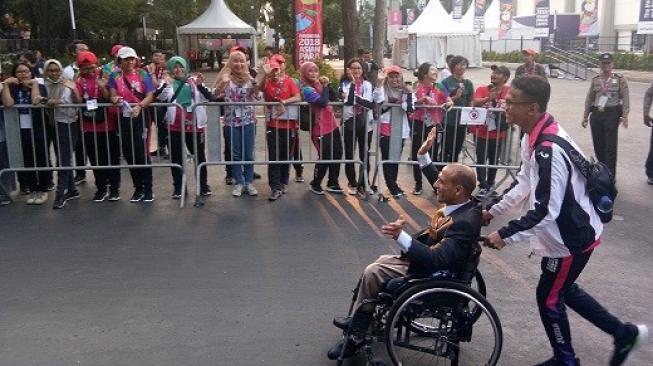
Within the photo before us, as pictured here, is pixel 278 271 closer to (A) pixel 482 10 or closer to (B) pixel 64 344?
(B) pixel 64 344

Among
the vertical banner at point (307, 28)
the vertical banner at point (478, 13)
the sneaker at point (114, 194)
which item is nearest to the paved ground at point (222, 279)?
the sneaker at point (114, 194)

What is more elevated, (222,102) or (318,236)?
(222,102)

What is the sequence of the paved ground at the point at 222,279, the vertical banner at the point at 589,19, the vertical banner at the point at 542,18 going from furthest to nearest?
the vertical banner at the point at 589,19 → the vertical banner at the point at 542,18 → the paved ground at the point at 222,279

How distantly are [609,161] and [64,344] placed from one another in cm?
753

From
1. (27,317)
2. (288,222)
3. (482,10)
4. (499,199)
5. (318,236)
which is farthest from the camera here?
(482,10)

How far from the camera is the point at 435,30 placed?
Result: 3988 centimetres

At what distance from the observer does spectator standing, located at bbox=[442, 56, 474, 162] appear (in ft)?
27.2

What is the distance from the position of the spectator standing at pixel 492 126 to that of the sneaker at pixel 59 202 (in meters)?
5.27

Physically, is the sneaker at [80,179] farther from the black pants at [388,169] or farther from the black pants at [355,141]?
the black pants at [388,169]

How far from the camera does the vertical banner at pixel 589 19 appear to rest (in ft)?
141

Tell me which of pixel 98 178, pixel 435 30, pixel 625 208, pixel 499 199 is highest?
pixel 435 30

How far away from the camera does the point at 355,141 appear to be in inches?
325

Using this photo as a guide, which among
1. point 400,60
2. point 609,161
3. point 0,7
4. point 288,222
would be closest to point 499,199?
point 288,222

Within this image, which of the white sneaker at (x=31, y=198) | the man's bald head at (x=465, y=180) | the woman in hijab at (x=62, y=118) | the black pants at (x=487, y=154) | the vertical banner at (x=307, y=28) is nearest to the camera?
the man's bald head at (x=465, y=180)
